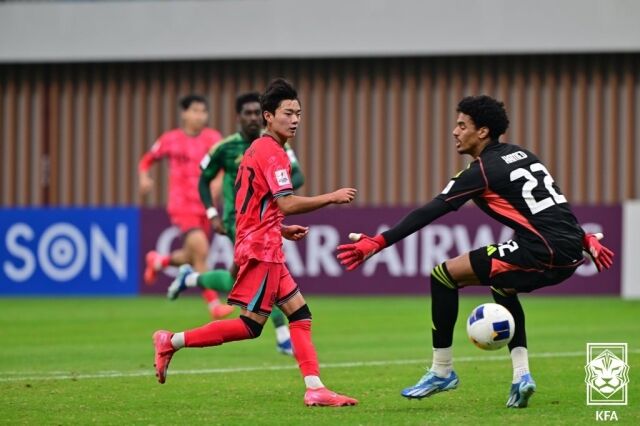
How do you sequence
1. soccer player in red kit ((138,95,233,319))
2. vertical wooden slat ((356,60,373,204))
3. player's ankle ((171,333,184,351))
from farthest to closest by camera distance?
vertical wooden slat ((356,60,373,204)), soccer player in red kit ((138,95,233,319)), player's ankle ((171,333,184,351))

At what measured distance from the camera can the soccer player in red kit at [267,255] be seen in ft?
28.8

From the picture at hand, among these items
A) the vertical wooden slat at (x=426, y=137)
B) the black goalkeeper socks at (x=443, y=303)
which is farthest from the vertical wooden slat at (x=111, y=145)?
the black goalkeeper socks at (x=443, y=303)

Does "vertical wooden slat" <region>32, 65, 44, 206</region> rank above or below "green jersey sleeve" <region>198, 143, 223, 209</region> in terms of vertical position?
above

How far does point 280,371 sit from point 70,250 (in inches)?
414

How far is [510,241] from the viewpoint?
8.52 metres

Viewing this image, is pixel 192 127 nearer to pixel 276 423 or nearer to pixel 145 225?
pixel 145 225

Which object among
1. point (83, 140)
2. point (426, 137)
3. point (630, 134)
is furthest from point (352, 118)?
point (83, 140)

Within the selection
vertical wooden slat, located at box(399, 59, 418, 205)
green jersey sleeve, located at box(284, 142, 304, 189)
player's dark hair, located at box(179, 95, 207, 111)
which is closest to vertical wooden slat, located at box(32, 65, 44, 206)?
vertical wooden slat, located at box(399, 59, 418, 205)

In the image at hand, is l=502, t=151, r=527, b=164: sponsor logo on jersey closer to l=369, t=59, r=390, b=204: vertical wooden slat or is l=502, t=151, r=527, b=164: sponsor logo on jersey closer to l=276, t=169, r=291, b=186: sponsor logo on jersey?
l=276, t=169, r=291, b=186: sponsor logo on jersey

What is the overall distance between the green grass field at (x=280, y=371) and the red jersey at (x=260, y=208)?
971mm

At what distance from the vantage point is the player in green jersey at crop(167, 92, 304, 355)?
1235 cm

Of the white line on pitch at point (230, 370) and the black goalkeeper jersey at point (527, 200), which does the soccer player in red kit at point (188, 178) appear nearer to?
the white line on pitch at point (230, 370)

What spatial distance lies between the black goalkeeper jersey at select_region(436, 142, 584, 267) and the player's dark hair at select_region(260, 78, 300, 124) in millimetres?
1210

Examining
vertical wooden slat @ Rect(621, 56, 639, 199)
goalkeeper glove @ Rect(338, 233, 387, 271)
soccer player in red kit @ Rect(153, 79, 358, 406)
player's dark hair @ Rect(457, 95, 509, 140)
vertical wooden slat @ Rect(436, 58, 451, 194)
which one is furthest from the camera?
vertical wooden slat @ Rect(436, 58, 451, 194)
